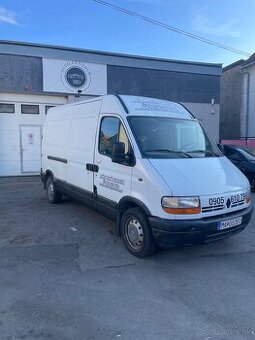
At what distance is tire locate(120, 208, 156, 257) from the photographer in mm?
4516

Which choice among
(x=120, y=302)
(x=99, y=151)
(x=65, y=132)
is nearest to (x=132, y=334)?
(x=120, y=302)

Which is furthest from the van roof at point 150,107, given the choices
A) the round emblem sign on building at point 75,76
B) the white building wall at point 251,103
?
the white building wall at point 251,103

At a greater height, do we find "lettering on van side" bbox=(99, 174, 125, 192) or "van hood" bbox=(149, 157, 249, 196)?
"van hood" bbox=(149, 157, 249, 196)

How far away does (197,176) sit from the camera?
14.6 ft

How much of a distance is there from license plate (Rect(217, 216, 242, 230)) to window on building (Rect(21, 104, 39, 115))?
1039cm

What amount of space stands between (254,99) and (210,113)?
462 centimetres

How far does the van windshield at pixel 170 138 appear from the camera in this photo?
482 cm

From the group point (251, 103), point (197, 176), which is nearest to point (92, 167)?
point (197, 176)

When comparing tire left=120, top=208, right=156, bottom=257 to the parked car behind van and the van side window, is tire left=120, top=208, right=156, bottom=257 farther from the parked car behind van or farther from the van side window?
the parked car behind van

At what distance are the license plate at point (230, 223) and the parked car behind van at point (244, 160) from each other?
20.9 ft

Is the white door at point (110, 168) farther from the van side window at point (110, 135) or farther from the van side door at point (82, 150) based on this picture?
the van side door at point (82, 150)

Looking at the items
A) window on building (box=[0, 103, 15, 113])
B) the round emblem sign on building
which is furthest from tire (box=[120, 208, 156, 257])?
window on building (box=[0, 103, 15, 113])

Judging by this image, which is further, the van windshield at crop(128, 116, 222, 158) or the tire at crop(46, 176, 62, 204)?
the tire at crop(46, 176, 62, 204)

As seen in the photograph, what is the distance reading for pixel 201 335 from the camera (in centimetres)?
296
